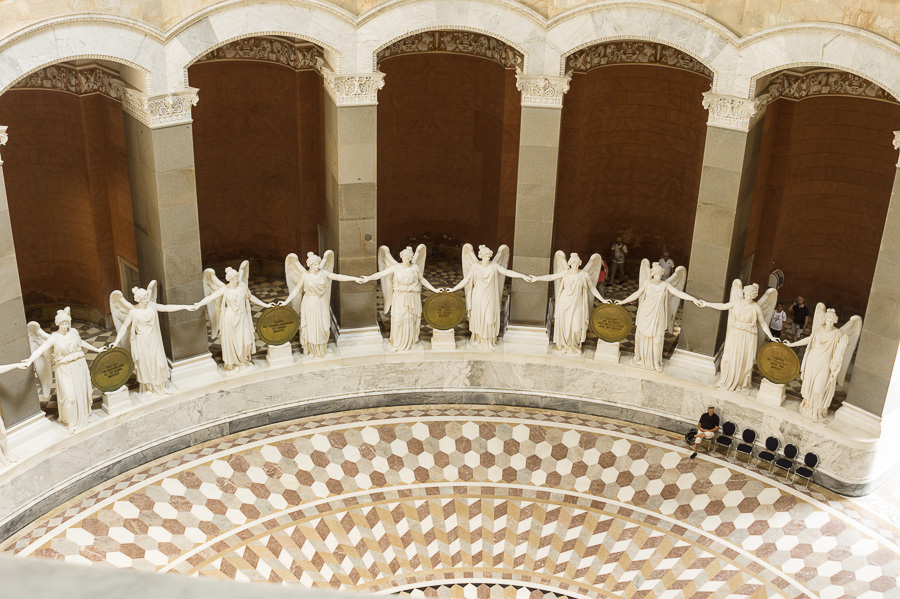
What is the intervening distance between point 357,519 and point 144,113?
7434mm

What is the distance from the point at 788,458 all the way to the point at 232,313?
9.94 m

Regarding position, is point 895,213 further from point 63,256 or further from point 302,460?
point 63,256

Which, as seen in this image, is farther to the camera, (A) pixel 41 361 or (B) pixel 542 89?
(B) pixel 542 89

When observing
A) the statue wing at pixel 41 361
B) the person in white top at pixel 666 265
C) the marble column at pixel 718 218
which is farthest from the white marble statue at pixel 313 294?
the person in white top at pixel 666 265

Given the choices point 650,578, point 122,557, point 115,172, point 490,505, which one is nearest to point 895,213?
point 650,578

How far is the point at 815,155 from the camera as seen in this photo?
20.1m

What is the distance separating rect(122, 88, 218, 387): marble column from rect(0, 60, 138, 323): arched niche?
1.67 meters

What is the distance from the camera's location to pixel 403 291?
1747cm

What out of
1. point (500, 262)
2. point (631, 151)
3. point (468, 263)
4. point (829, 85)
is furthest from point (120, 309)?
point (829, 85)

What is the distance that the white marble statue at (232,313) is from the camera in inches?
646

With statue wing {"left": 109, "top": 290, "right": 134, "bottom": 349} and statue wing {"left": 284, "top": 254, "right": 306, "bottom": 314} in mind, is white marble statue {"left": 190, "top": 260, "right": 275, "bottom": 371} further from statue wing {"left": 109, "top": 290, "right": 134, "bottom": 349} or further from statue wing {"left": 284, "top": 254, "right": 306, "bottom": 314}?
statue wing {"left": 109, "top": 290, "right": 134, "bottom": 349}

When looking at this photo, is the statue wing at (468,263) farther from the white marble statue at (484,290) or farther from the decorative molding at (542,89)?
the decorative molding at (542,89)

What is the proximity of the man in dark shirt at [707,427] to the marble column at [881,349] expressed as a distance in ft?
6.74

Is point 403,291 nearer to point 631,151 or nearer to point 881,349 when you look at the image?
point 631,151
